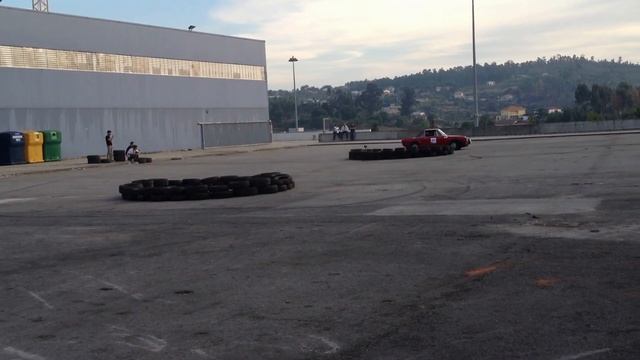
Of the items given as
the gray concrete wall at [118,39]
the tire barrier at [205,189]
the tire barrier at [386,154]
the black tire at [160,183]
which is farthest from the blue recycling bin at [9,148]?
the tire barrier at [205,189]

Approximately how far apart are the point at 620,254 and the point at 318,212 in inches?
285

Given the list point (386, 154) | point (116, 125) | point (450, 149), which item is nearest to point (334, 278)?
point (386, 154)

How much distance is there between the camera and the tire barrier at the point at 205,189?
66.5 ft

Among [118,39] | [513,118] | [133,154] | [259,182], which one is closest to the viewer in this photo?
[259,182]

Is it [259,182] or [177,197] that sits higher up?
[259,182]

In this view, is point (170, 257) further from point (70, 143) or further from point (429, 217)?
point (70, 143)

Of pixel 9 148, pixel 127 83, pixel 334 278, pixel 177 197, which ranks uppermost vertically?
pixel 127 83

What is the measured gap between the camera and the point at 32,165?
137ft

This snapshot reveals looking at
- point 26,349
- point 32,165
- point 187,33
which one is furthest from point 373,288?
point 187,33

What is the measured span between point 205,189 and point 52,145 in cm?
2795

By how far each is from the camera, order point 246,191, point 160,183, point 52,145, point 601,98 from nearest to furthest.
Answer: point 246,191
point 160,183
point 52,145
point 601,98

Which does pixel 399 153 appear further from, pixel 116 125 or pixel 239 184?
pixel 116 125

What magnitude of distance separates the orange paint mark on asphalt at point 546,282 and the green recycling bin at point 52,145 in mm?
39918

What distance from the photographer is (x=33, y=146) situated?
143 feet
